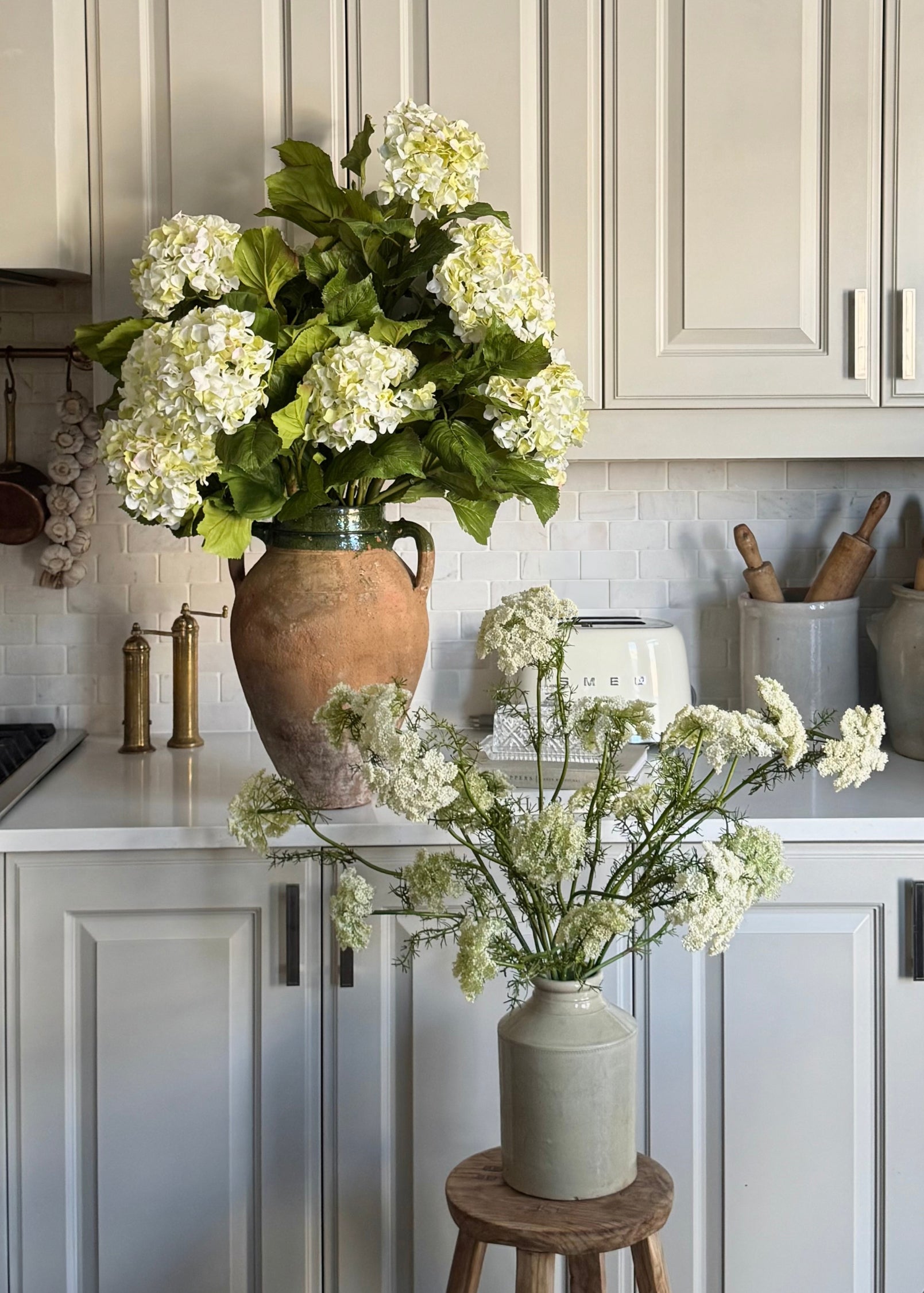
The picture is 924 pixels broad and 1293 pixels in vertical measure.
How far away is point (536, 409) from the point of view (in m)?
1.60

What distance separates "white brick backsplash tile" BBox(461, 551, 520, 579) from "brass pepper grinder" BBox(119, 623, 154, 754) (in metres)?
0.58

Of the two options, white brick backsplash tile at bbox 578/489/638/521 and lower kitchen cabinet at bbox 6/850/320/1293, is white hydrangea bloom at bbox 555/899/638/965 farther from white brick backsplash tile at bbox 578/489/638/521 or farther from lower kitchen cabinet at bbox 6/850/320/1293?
white brick backsplash tile at bbox 578/489/638/521

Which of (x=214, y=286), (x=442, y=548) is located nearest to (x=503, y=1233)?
(x=214, y=286)

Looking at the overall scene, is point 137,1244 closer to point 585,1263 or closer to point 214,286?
point 585,1263

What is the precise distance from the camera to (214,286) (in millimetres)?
1582

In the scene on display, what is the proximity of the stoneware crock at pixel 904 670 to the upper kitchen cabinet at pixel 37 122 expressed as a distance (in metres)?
1.43

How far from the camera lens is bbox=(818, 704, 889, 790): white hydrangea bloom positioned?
3.94 feet

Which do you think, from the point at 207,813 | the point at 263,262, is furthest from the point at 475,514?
the point at 207,813

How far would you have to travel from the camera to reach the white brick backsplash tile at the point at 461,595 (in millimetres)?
2299

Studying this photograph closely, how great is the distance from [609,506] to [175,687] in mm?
837

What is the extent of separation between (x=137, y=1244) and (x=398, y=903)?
1.94 feet

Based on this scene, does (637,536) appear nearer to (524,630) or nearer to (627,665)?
(627,665)

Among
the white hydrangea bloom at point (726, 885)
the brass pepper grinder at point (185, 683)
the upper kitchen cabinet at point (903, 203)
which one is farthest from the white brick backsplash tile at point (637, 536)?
the white hydrangea bloom at point (726, 885)

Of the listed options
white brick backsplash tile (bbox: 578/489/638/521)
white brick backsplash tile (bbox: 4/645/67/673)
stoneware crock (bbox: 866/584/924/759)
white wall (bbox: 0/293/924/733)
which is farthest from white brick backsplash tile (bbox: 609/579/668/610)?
white brick backsplash tile (bbox: 4/645/67/673)
